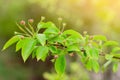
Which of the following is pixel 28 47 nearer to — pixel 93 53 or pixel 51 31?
pixel 51 31

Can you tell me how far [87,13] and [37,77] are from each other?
159 centimetres

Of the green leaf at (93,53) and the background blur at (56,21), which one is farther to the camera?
the background blur at (56,21)

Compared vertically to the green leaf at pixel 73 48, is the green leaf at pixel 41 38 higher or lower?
higher

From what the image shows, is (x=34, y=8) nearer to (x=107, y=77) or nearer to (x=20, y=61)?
(x=20, y=61)

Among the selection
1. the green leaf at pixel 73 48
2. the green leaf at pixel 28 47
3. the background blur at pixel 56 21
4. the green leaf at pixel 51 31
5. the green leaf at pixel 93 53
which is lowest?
A: the background blur at pixel 56 21

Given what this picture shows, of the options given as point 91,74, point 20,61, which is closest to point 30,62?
point 20,61

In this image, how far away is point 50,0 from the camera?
13.1 feet

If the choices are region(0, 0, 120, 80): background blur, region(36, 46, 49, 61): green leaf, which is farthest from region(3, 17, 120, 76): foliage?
region(0, 0, 120, 80): background blur

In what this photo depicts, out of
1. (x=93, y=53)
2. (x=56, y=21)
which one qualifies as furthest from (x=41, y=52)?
(x=56, y=21)

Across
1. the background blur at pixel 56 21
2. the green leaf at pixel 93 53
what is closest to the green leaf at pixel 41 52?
the green leaf at pixel 93 53

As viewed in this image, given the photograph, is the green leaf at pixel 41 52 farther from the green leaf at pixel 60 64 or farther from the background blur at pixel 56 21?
the background blur at pixel 56 21

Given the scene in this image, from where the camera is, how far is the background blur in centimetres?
389

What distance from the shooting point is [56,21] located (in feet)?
15.2

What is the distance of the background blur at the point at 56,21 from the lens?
3893 millimetres
